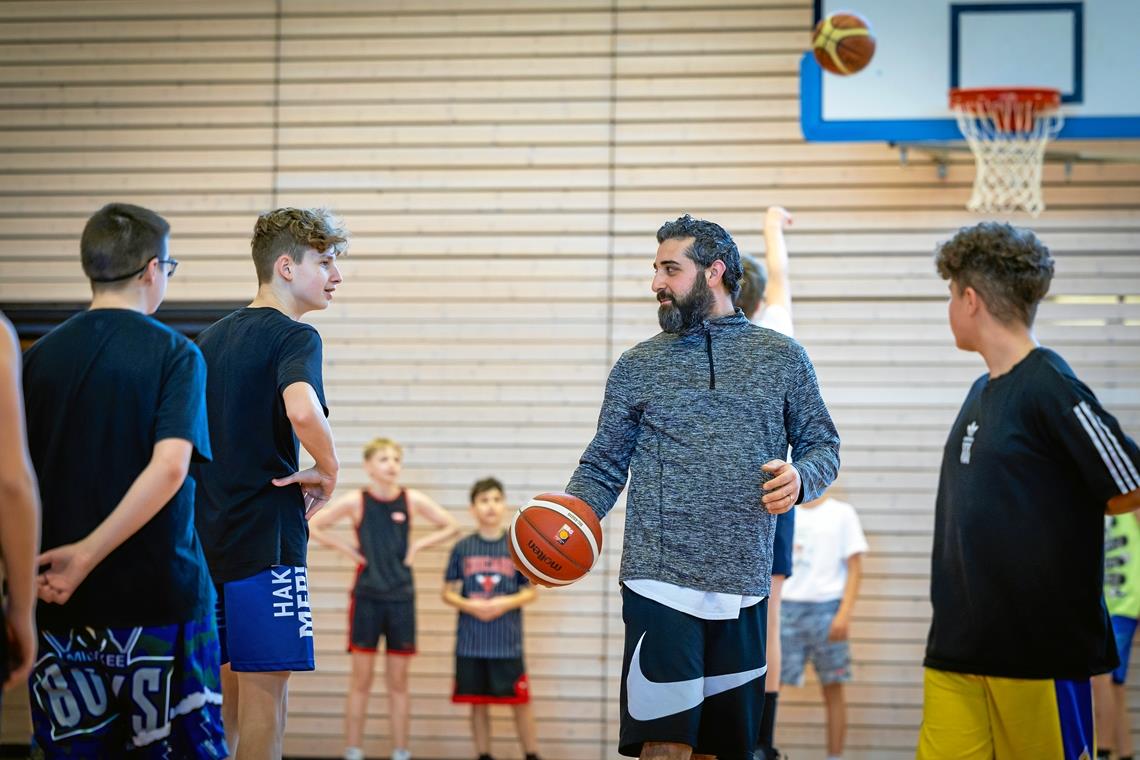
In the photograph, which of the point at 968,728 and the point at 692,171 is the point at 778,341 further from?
the point at 692,171

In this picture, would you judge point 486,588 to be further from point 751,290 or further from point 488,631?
point 751,290

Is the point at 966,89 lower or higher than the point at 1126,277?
higher

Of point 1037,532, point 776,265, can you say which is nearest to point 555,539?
point 1037,532

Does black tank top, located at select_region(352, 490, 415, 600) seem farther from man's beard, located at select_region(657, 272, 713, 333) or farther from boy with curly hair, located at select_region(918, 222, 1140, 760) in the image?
boy with curly hair, located at select_region(918, 222, 1140, 760)

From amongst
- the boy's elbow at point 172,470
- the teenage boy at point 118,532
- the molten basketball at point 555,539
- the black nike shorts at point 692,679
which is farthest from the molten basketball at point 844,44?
the boy's elbow at point 172,470

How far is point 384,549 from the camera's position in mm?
8727

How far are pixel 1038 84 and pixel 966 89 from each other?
1.38 feet

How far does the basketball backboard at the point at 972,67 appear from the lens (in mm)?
7430

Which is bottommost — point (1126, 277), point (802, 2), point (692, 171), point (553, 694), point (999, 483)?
point (553, 694)

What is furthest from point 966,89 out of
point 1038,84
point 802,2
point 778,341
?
point 778,341

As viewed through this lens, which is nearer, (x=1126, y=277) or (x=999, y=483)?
(x=999, y=483)

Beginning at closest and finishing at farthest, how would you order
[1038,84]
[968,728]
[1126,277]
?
[968,728], [1038,84], [1126,277]

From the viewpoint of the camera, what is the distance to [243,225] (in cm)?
949

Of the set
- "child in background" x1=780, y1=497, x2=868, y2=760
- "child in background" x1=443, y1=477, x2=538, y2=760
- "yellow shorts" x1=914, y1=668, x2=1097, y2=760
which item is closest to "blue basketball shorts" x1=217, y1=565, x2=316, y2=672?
"yellow shorts" x1=914, y1=668, x2=1097, y2=760
